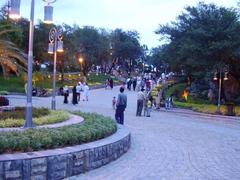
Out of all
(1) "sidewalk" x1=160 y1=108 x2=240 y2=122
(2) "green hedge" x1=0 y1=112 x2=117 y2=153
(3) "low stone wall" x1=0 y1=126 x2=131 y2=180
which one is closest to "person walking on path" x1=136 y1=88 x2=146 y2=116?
(1) "sidewalk" x1=160 y1=108 x2=240 y2=122

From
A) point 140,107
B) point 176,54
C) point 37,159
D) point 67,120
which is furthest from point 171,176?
point 176,54

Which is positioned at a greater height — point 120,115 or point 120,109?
point 120,109

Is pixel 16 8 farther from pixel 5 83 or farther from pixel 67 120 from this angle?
pixel 5 83

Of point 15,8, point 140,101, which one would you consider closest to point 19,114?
point 15,8

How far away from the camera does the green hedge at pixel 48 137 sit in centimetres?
980

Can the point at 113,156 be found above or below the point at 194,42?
below

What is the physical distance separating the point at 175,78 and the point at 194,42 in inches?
1110

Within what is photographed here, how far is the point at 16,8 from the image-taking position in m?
12.6

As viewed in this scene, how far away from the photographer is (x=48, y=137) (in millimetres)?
10609

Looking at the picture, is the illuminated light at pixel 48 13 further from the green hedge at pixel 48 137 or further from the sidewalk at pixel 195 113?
the sidewalk at pixel 195 113

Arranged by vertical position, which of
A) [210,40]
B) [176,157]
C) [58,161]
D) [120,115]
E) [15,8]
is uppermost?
[210,40]

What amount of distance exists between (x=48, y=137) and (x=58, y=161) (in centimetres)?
93

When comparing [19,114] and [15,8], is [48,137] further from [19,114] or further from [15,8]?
[19,114]

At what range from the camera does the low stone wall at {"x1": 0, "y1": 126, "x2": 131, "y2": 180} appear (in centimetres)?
902
